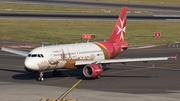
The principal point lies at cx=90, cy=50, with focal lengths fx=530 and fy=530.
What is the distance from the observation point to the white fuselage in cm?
6000

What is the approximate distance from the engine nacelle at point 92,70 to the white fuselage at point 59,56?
2105 millimetres

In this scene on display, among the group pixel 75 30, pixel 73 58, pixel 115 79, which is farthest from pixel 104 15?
pixel 73 58

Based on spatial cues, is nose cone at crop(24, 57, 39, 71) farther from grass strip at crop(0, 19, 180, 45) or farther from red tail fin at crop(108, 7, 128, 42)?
grass strip at crop(0, 19, 180, 45)

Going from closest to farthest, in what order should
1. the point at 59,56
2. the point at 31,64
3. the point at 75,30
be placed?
the point at 31,64, the point at 59,56, the point at 75,30

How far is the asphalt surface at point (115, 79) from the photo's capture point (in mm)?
56094

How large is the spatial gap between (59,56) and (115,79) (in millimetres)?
7604

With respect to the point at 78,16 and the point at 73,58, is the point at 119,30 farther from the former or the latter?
the point at 78,16

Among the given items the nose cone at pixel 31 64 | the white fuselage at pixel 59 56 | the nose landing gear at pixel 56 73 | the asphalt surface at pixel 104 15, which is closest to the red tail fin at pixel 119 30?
the white fuselage at pixel 59 56

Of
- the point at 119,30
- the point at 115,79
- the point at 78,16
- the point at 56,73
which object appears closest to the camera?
the point at 115,79

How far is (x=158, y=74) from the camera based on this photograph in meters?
68.8

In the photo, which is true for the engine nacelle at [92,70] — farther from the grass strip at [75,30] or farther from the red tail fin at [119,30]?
the grass strip at [75,30]

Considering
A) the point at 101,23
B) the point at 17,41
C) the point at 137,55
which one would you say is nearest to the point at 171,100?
the point at 137,55

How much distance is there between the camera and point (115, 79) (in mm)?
64375

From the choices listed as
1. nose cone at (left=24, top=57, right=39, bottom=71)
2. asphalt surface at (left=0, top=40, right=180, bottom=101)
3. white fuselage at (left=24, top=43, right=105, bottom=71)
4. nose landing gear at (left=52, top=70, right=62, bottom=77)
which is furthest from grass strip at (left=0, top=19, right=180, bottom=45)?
nose cone at (left=24, top=57, right=39, bottom=71)
